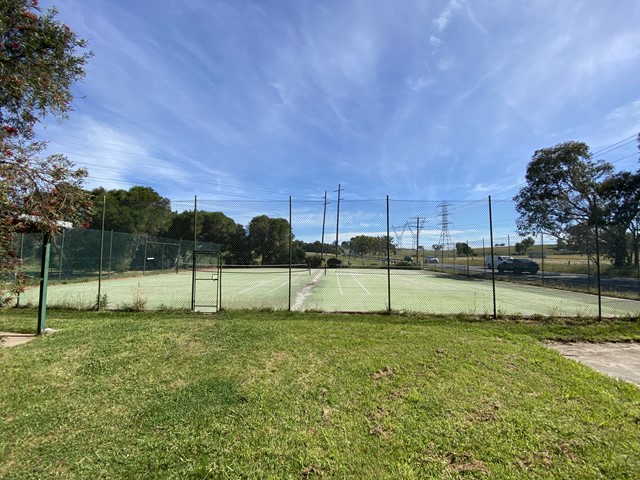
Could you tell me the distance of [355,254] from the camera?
4512 cm

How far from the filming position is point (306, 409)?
3.44m

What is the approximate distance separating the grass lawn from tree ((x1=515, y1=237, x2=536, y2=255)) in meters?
18.2

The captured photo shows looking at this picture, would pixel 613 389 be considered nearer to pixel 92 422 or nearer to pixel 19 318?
pixel 92 422

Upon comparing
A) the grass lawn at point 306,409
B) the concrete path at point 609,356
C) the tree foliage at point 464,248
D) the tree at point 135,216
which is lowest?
the concrete path at point 609,356

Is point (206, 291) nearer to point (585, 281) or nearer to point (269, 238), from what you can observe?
point (269, 238)

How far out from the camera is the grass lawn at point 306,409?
8.41ft

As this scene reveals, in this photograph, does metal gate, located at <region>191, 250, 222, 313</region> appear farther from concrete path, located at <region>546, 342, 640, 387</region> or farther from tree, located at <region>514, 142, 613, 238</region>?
tree, located at <region>514, 142, 613, 238</region>

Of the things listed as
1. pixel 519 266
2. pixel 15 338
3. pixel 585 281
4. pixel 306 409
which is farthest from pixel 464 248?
pixel 15 338

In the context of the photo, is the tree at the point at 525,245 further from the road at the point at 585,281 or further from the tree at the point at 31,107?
the tree at the point at 31,107

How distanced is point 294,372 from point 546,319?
7.56 meters

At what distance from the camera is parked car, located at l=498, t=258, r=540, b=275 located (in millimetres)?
25781

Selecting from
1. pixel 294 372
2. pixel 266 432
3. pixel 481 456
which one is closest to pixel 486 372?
pixel 481 456

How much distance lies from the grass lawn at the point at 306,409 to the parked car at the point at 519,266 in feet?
77.3

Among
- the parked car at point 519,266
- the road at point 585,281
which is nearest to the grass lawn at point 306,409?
the road at point 585,281
